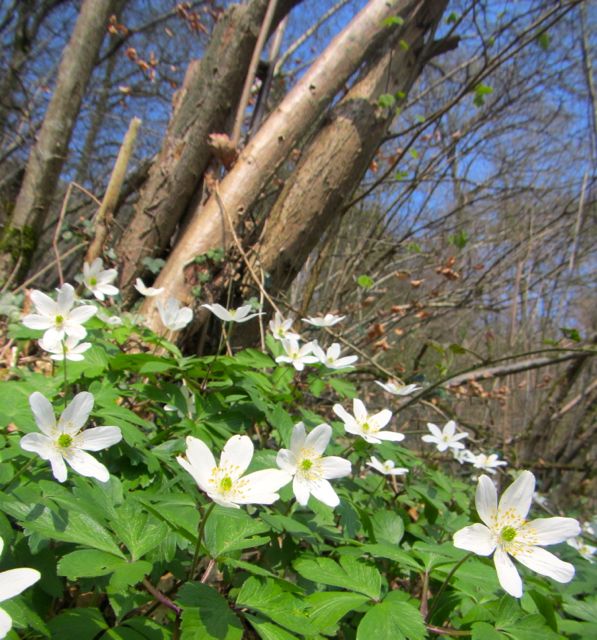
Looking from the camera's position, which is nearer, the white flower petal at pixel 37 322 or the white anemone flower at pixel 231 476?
the white anemone flower at pixel 231 476

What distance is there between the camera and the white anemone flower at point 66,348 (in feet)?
4.49

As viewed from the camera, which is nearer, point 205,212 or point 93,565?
point 93,565

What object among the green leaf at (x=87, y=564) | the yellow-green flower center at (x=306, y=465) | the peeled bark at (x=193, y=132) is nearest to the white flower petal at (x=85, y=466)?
the green leaf at (x=87, y=564)

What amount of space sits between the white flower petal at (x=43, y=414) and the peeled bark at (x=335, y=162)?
5.49 ft

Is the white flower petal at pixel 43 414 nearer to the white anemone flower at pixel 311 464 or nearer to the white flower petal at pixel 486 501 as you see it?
the white anemone flower at pixel 311 464

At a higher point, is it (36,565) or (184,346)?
(184,346)

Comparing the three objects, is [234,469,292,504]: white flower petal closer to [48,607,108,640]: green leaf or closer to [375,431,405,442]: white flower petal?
[48,607,108,640]: green leaf

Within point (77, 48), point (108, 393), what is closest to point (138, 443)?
point (108, 393)

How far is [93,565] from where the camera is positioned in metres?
0.82

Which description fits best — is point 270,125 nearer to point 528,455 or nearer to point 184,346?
point 184,346

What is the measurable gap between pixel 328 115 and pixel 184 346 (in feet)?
5.62

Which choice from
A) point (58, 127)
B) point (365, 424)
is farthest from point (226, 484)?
point (58, 127)

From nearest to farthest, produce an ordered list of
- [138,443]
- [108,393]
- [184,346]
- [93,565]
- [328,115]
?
[93,565] → [138,443] → [108,393] → [184,346] → [328,115]

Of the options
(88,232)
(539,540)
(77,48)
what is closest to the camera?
(539,540)
